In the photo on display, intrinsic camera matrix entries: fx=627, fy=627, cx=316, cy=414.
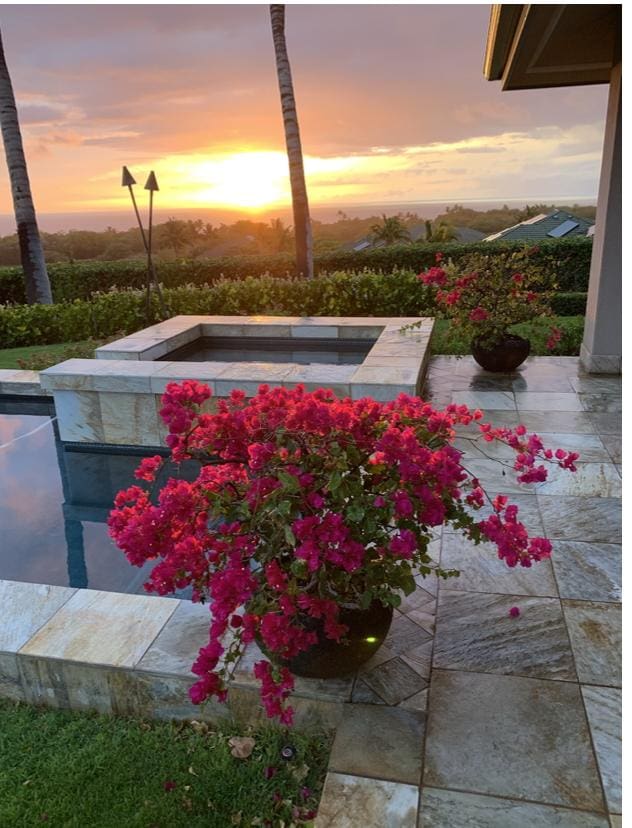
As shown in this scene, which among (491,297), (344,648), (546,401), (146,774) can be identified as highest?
(491,297)

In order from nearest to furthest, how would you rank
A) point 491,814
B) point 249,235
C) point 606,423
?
point 491,814, point 606,423, point 249,235

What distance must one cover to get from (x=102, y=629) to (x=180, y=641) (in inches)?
13.8

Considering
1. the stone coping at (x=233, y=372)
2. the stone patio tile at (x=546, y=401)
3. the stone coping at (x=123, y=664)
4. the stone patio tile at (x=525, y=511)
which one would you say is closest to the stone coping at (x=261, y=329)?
the stone coping at (x=233, y=372)

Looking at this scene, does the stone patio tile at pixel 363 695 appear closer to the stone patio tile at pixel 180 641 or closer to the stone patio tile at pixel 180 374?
the stone patio tile at pixel 180 641

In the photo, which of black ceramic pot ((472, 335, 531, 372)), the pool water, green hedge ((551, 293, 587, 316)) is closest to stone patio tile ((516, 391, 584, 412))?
black ceramic pot ((472, 335, 531, 372))

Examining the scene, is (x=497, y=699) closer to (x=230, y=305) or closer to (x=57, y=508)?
(x=57, y=508)

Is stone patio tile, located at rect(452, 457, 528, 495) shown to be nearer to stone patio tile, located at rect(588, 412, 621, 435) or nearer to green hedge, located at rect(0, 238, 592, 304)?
stone patio tile, located at rect(588, 412, 621, 435)

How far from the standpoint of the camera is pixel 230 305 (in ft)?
32.3

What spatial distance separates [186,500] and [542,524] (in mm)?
2154

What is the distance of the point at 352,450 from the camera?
6.83 ft

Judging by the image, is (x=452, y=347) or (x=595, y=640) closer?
(x=595, y=640)

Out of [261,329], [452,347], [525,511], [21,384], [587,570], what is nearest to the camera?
[587,570]

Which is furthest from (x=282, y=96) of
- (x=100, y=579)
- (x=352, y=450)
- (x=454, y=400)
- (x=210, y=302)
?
(x=352, y=450)

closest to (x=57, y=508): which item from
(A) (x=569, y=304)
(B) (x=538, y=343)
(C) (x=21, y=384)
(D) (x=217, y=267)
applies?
(C) (x=21, y=384)
